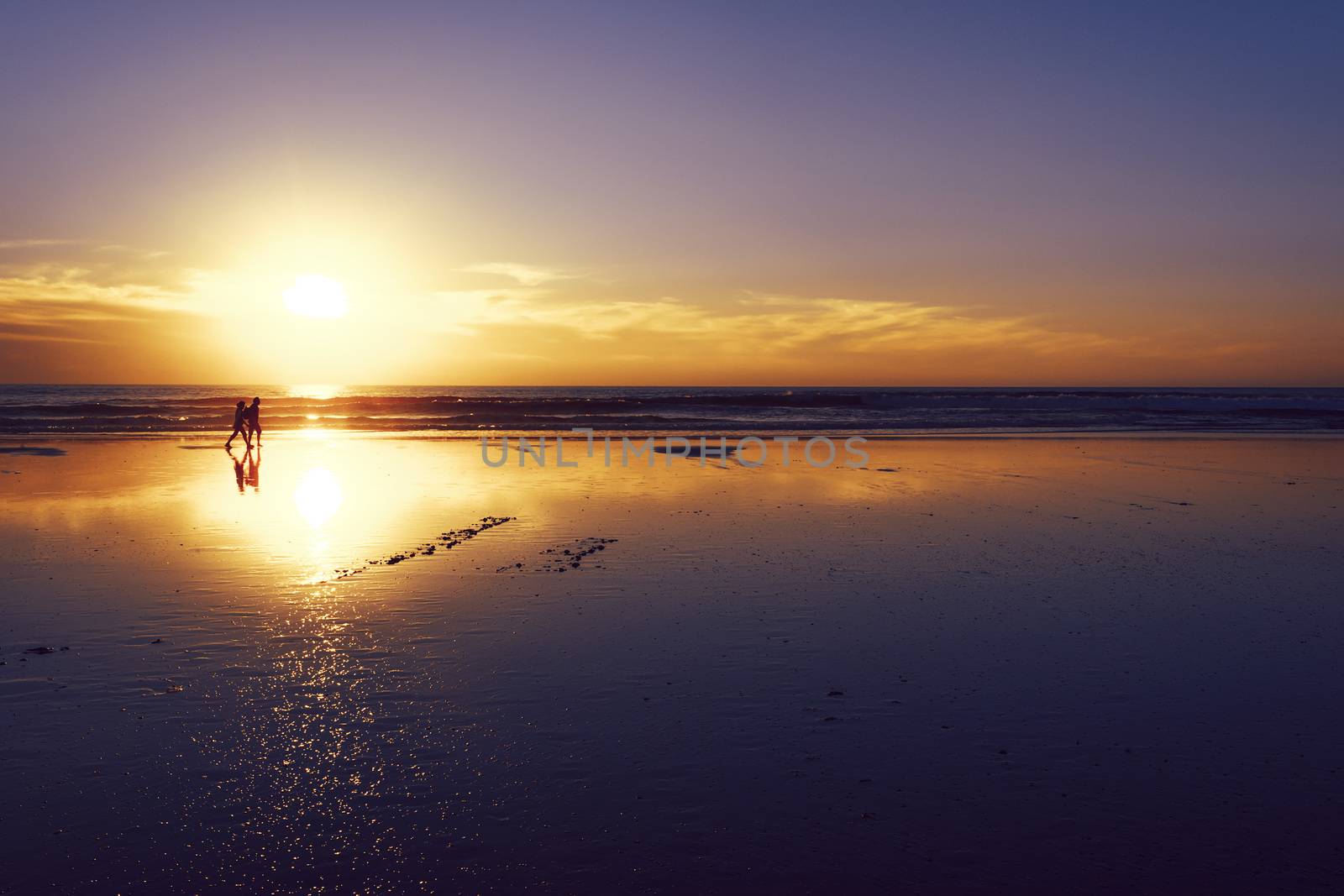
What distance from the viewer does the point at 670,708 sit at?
261 inches

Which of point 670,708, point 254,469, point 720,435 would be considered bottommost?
point 670,708

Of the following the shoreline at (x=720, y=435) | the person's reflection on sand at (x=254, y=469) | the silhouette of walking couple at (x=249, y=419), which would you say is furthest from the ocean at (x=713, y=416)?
the person's reflection on sand at (x=254, y=469)

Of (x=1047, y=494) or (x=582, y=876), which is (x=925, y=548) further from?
(x=582, y=876)

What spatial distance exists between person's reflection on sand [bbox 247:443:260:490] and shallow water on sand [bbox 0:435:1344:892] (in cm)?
601

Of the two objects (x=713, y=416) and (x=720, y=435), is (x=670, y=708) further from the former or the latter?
(x=713, y=416)

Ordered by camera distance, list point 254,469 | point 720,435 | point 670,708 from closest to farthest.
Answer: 1. point 670,708
2. point 254,469
3. point 720,435

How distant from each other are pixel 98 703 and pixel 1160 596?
10362 millimetres

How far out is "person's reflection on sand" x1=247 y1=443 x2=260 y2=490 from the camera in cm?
2060

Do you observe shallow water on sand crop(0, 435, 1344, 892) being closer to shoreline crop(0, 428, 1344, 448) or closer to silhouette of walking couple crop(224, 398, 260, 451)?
silhouette of walking couple crop(224, 398, 260, 451)

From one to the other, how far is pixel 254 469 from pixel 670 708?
→ 20679 millimetres

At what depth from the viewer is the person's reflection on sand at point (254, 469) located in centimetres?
2060

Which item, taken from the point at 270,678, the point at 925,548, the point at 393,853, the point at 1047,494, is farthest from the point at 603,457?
the point at 393,853

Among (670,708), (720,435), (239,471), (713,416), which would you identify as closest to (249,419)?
(239,471)

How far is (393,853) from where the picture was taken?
4699mm
